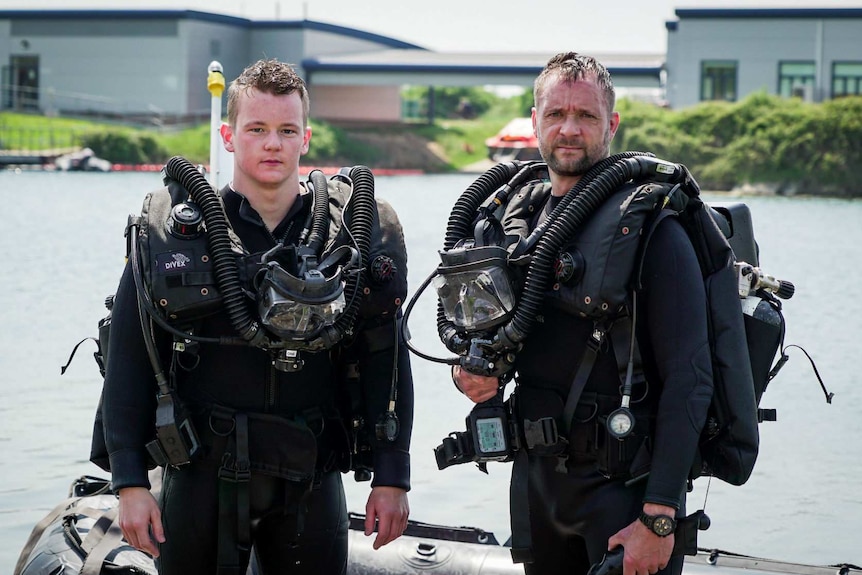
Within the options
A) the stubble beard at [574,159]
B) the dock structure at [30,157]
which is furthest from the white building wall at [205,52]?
the stubble beard at [574,159]

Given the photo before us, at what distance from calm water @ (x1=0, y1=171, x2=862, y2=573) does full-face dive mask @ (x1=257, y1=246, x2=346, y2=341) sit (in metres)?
3.83

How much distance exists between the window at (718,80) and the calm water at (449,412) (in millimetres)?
24073

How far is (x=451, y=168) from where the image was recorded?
184 feet

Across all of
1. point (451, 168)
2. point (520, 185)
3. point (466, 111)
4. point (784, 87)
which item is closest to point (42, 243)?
point (520, 185)

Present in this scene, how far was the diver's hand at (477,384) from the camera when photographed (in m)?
3.05

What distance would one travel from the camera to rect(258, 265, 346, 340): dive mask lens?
2.87 m

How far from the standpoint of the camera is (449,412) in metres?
10.6

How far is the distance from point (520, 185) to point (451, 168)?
52.9 m

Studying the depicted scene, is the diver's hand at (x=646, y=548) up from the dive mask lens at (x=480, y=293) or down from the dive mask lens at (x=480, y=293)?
down

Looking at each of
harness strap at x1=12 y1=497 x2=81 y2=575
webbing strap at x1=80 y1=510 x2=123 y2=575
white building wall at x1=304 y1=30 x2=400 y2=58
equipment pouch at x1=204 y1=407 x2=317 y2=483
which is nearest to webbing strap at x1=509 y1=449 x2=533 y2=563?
equipment pouch at x1=204 y1=407 x2=317 y2=483

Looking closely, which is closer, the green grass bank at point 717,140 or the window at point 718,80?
the green grass bank at point 717,140

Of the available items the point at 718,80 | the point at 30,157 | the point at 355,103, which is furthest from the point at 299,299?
the point at 355,103

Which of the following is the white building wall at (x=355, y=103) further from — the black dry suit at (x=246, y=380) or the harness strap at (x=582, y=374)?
the harness strap at (x=582, y=374)

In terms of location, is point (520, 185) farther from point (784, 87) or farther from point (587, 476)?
point (784, 87)
